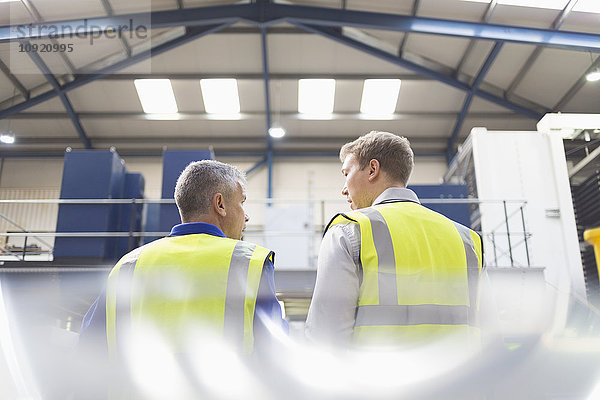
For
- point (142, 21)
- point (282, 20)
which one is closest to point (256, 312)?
point (282, 20)

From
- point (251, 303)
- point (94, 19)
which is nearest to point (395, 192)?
point (251, 303)

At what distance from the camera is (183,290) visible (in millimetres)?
931

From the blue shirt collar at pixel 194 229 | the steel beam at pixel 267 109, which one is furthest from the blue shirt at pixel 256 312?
the steel beam at pixel 267 109

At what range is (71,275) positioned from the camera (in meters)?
5.18

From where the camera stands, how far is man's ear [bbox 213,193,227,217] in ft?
4.33

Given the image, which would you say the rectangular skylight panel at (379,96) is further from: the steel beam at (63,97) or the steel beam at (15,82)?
the steel beam at (15,82)

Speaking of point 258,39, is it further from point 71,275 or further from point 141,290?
point 141,290

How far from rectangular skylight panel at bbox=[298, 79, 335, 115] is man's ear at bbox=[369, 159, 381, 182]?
9639 millimetres

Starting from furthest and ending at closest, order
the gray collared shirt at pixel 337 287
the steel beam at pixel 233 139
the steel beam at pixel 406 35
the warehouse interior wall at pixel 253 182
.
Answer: the steel beam at pixel 233 139
the warehouse interior wall at pixel 253 182
the steel beam at pixel 406 35
the gray collared shirt at pixel 337 287

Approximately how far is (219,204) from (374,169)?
0.46 metres

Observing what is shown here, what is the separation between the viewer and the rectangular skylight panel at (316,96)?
10.7 m

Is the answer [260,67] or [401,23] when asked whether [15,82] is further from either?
[401,23]

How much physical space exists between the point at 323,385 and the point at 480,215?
649cm

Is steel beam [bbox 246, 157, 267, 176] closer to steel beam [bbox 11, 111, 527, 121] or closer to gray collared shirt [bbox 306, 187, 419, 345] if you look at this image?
steel beam [bbox 11, 111, 527, 121]
